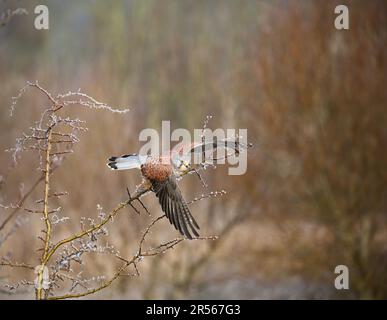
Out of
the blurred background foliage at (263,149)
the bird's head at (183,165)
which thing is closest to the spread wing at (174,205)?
the bird's head at (183,165)

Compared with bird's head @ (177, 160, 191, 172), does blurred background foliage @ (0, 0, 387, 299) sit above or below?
above

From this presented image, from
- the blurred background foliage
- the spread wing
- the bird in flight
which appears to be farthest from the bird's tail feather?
the blurred background foliage

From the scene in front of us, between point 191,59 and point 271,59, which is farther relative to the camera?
point 191,59

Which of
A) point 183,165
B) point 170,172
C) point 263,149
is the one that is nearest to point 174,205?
point 170,172

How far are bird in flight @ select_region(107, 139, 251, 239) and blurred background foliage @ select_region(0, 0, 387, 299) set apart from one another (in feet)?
17.5

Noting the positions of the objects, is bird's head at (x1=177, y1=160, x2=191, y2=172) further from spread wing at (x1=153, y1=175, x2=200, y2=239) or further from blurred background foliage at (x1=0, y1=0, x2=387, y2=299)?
blurred background foliage at (x1=0, y1=0, x2=387, y2=299)

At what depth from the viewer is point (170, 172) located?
11.2 ft

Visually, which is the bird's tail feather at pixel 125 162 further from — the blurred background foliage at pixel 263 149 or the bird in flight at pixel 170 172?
the blurred background foliage at pixel 263 149

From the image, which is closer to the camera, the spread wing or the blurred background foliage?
the spread wing

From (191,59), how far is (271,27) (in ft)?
10.3

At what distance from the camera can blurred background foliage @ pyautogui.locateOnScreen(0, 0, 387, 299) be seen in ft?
31.1
